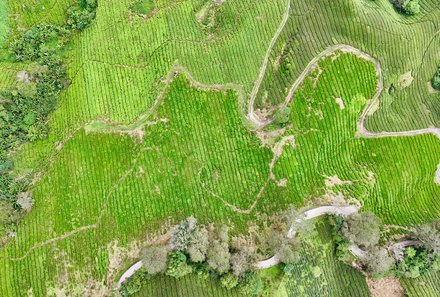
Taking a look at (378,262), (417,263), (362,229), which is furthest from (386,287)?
(362,229)

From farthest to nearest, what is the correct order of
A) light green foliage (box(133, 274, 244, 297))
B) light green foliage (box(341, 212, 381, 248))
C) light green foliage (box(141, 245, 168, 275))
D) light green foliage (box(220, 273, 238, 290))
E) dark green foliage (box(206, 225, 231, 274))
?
light green foliage (box(341, 212, 381, 248)), light green foliage (box(133, 274, 244, 297)), light green foliage (box(220, 273, 238, 290)), dark green foliage (box(206, 225, 231, 274)), light green foliage (box(141, 245, 168, 275))

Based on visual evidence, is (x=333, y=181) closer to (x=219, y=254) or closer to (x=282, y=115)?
(x=282, y=115)

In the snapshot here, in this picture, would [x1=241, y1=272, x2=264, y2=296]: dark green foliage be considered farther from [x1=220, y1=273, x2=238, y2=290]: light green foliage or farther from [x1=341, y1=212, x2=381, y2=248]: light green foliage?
[x1=341, y1=212, x2=381, y2=248]: light green foliage

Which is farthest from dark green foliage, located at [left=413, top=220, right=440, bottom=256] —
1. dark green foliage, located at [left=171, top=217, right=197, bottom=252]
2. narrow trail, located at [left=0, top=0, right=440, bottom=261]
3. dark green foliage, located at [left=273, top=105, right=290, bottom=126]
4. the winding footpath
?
dark green foliage, located at [left=171, top=217, right=197, bottom=252]

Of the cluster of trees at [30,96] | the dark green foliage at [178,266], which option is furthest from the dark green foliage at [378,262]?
the cluster of trees at [30,96]

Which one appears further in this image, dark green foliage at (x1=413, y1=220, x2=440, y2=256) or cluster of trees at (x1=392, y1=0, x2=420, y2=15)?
cluster of trees at (x1=392, y1=0, x2=420, y2=15)

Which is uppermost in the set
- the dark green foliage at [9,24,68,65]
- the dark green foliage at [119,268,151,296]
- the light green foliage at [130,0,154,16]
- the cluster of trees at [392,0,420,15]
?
the cluster of trees at [392,0,420,15]

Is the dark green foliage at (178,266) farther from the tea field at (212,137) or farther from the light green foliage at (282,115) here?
the light green foliage at (282,115)

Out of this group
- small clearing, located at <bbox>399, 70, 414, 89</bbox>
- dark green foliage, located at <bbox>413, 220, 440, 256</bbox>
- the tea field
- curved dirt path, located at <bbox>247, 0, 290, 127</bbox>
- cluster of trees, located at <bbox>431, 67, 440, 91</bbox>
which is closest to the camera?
dark green foliage, located at <bbox>413, 220, 440, 256</bbox>
